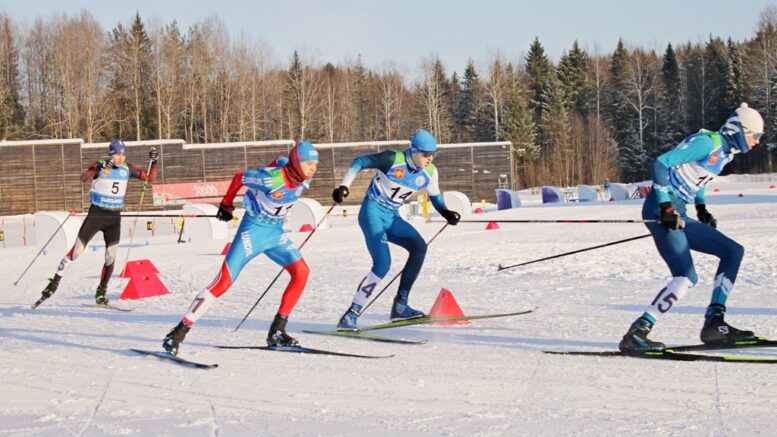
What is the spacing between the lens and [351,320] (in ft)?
25.4

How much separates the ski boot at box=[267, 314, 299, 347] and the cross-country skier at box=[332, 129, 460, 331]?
2.64 ft

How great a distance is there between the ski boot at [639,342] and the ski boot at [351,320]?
2.58 meters

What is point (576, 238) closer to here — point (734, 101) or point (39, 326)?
point (39, 326)

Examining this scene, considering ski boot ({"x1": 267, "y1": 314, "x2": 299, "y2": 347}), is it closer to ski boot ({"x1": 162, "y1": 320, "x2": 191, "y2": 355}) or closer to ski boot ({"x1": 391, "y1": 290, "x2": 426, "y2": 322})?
ski boot ({"x1": 162, "y1": 320, "x2": 191, "y2": 355})

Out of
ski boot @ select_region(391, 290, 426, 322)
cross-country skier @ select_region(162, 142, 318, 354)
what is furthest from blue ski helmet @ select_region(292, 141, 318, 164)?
ski boot @ select_region(391, 290, 426, 322)

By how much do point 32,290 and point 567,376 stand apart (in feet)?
31.9

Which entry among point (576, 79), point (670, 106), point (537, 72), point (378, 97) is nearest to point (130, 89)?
point (378, 97)

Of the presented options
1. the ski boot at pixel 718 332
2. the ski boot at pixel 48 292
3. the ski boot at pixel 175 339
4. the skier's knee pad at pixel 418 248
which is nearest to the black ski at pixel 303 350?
the ski boot at pixel 175 339

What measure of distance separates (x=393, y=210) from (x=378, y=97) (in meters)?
65.8

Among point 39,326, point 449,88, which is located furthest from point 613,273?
point 449,88

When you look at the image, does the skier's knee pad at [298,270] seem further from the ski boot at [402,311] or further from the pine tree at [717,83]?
the pine tree at [717,83]

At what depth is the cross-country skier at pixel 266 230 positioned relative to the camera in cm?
664

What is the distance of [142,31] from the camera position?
63.6 meters

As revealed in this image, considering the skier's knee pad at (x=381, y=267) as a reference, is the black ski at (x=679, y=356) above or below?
below
